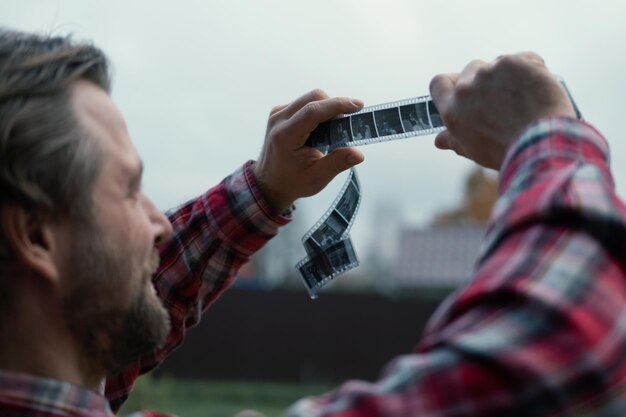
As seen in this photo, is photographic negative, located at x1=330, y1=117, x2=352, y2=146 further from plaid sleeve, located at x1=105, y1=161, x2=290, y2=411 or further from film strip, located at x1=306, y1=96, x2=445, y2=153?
plaid sleeve, located at x1=105, y1=161, x2=290, y2=411

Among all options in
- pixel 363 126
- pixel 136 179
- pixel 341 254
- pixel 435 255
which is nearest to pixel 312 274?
pixel 341 254

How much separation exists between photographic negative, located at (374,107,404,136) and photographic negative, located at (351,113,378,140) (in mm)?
13

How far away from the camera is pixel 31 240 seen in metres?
1.08

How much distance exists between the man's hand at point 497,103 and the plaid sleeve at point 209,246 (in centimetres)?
65

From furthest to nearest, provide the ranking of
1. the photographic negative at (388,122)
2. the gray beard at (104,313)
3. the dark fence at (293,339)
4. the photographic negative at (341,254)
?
the dark fence at (293,339)
the photographic negative at (341,254)
the photographic negative at (388,122)
the gray beard at (104,313)

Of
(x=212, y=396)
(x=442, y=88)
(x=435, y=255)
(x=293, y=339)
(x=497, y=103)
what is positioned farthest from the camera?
(x=435, y=255)

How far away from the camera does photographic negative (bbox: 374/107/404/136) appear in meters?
1.34

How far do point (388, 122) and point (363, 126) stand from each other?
7 centimetres

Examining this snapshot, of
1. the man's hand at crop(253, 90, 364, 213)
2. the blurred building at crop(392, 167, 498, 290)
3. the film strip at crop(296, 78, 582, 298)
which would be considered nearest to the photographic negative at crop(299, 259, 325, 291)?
the film strip at crop(296, 78, 582, 298)

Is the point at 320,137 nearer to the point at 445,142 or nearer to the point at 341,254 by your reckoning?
the point at 341,254

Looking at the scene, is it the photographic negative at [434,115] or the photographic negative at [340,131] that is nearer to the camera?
the photographic negative at [434,115]

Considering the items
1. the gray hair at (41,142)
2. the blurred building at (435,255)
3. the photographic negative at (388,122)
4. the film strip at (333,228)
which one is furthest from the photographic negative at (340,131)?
the blurred building at (435,255)

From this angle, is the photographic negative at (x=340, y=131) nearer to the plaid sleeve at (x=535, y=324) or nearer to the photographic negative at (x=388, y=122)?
the photographic negative at (x=388, y=122)

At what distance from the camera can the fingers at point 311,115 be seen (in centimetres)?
148
